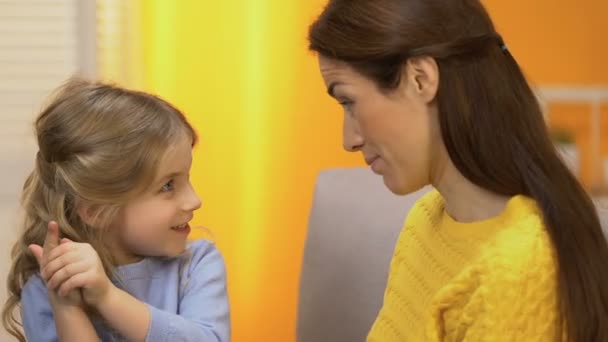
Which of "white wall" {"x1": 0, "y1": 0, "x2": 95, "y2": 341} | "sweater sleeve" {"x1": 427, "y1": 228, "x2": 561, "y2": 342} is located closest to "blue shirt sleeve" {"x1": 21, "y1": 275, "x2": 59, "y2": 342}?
"sweater sleeve" {"x1": 427, "y1": 228, "x2": 561, "y2": 342}

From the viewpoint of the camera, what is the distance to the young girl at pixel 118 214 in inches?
57.9

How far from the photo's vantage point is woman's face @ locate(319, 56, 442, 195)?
133 cm

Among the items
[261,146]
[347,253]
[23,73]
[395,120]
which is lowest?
[261,146]

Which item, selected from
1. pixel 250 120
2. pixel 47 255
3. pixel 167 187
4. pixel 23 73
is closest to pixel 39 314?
pixel 47 255

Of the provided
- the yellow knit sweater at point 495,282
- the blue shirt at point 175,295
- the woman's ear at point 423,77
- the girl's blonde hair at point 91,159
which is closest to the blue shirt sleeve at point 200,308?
the blue shirt at point 175,295

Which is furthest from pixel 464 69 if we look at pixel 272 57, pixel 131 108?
pixel 272 57

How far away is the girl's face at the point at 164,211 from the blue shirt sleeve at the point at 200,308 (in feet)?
0.18

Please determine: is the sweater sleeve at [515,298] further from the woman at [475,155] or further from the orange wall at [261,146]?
the orange wall at [261,146]

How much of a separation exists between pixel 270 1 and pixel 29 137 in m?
0.90

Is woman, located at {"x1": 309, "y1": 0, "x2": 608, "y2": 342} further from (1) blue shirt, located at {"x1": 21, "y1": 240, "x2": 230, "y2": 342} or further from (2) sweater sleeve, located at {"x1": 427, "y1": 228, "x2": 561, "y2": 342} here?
(1) blue shirt, located at {"x1": 21, "y1": 240, "x2": 230, "y2": 342}

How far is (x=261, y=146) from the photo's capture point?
2986 millimetres

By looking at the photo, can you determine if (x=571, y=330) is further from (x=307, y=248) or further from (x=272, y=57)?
(x=272, y=57)

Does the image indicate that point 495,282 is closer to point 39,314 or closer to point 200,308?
point 200,308

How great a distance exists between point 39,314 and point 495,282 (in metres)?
0.64
